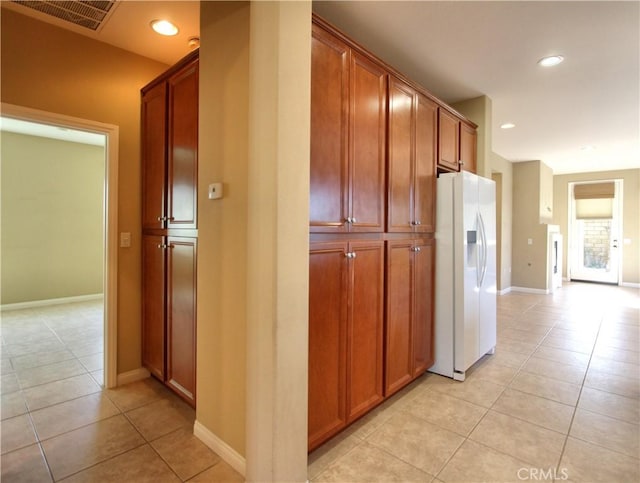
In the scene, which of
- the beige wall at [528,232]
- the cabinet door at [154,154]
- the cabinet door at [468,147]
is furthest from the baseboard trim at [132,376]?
the beige wall at [528,232]

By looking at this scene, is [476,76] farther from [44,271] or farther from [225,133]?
[44,271]

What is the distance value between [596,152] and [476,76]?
4.63 metres

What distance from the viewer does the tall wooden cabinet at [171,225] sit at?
2152 mm

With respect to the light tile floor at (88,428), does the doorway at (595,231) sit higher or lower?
higher

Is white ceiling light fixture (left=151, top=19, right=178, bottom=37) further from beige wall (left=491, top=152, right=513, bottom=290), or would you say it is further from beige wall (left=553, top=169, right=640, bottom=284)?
beige wall (left=553, top=169, right=640, bottom=284)

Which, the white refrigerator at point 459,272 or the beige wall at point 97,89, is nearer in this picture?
the beige wall at point 97,89

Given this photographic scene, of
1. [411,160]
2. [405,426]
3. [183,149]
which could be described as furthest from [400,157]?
[405,426]

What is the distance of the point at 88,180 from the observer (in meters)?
5.60

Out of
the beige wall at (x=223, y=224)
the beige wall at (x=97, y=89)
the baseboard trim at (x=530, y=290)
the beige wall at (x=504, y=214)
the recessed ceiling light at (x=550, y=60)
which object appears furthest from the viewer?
the baseboard trim at (x=530, y=290)

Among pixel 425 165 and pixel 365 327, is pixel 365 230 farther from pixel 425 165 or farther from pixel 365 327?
pixel 425 165

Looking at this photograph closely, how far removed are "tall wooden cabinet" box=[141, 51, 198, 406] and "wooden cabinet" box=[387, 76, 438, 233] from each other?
1.35 meters

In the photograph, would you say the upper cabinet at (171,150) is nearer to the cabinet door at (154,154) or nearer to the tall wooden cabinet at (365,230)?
the cabinet door at (154,154)

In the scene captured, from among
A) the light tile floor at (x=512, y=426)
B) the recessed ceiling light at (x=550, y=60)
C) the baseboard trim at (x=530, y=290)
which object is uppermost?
the recessed ceiling light at (x=550, y=60)

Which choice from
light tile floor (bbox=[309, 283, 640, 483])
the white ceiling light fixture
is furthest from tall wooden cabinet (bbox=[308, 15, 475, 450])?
the white ceiling light fixture
